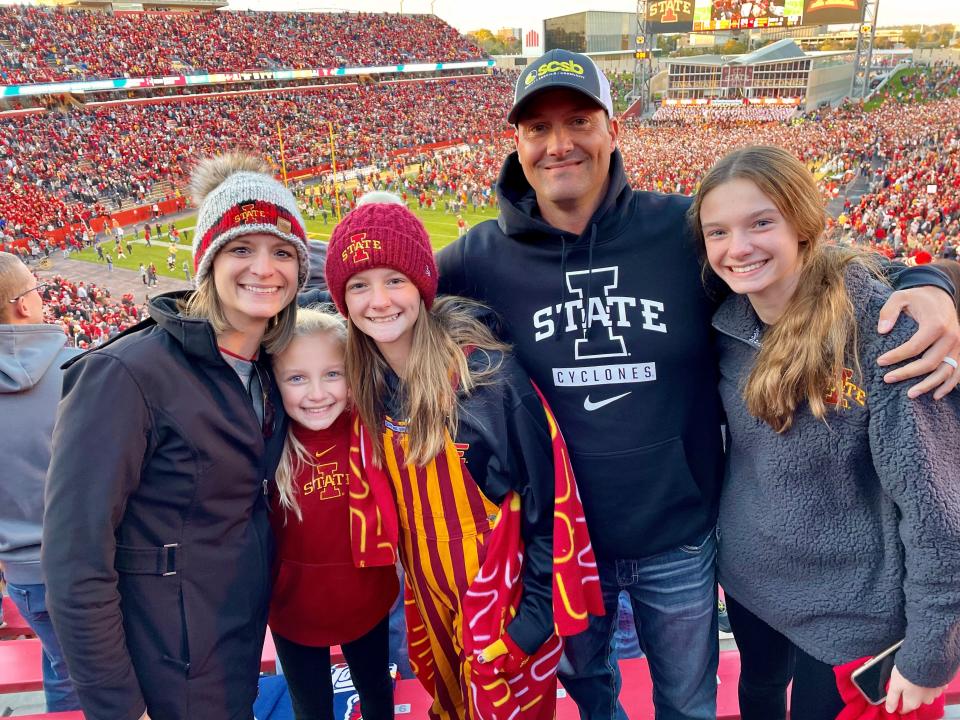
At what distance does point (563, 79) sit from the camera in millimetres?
1980

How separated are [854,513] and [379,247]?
1.49m

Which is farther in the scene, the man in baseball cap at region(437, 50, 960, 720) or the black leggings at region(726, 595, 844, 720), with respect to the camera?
the man in baseball cap at region(437, 50, 960, 720)

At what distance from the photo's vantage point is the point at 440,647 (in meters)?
2.21

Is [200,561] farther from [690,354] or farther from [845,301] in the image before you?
[845,301]

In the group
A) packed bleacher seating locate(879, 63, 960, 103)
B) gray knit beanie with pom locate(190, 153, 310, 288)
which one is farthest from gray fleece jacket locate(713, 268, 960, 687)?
packed bleacher seating locate(879, 63, 960, 103)

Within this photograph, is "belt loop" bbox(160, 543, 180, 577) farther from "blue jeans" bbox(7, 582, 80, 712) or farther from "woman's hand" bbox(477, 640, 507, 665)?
"blue jeans" bbox(7, 582, 80, 712)

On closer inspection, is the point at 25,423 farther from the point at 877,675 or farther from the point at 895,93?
the point at 895,93

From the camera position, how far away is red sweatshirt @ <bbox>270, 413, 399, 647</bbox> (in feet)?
6.77

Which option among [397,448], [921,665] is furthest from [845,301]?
[397,448]

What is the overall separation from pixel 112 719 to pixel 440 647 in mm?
975

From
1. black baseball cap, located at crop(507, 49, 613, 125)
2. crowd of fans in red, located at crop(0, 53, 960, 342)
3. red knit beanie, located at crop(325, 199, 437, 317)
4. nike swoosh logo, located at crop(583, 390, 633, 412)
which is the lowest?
crowd of fans in red, located at crop(0, 53, 960, 342)

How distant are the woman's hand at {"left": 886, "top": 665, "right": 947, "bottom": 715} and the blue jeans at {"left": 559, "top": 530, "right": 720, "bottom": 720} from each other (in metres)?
0.55

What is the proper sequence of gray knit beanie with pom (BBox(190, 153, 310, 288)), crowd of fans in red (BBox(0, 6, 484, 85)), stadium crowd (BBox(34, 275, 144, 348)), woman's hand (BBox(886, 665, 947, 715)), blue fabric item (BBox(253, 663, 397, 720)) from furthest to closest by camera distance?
crowd of fans in red (BBox(0, 6, 484, 85)), stadium crowd (BBox(34, 275, 144, 348)), blue fabric item (BBox(253, 663, 397, 720)), gray knit beanie with pom (BBox(190, 153, 310, 288)), woman's hand (BBox(886, 665, 947, 715))

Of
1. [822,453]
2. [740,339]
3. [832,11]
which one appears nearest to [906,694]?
[822,453]
